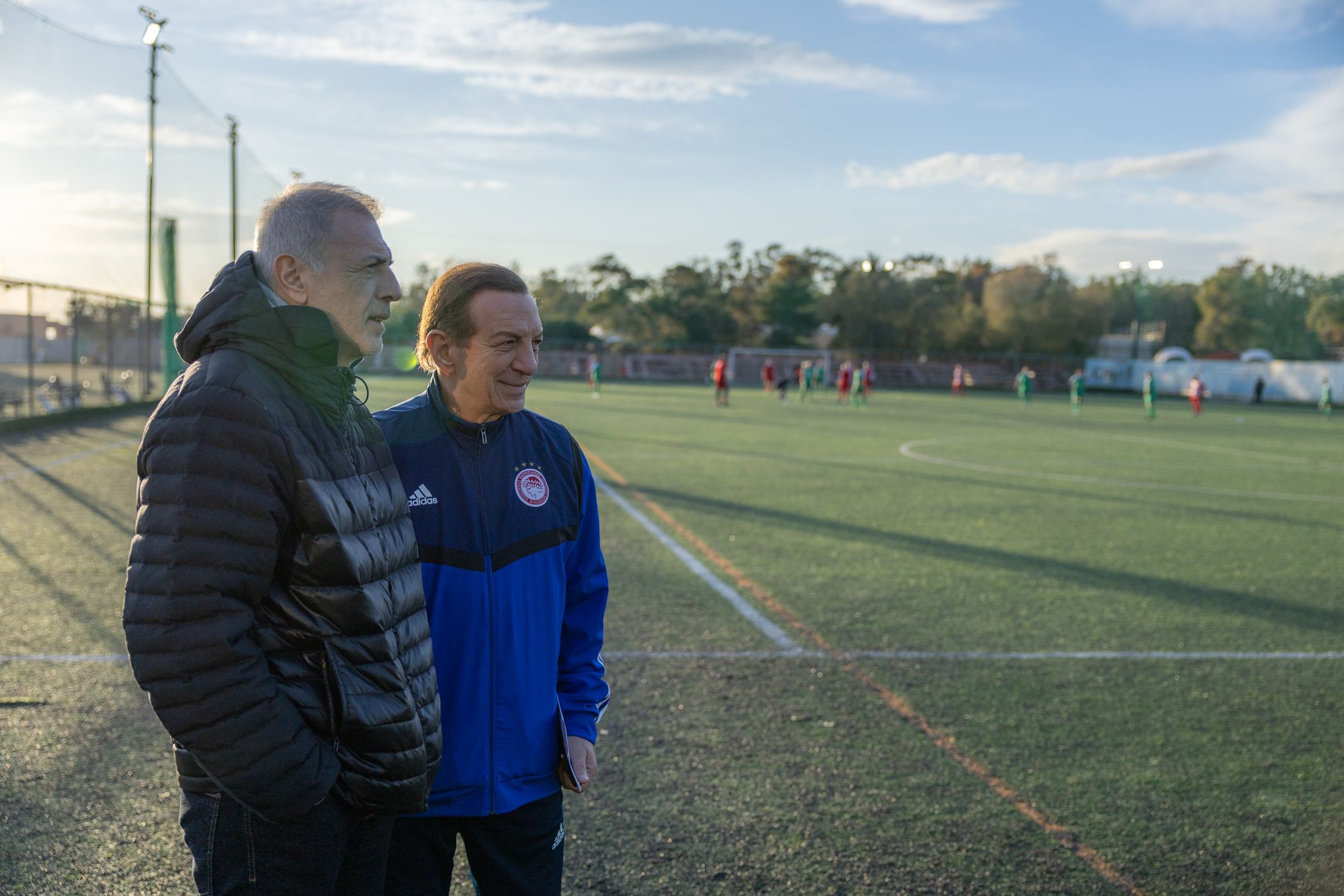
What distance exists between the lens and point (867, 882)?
3314 millimetres

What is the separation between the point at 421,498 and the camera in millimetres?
2275

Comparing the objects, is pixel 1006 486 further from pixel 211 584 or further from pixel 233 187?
pixel 233 187

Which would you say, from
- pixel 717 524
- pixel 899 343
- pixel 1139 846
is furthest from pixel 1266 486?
pixel 899 343

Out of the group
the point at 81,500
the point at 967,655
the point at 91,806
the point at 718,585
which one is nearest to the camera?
the point at 91,806

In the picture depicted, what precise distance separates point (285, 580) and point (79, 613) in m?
5.63

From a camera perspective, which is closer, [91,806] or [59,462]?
[91,806]

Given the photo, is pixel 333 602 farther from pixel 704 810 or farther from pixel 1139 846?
pixel 1139 846

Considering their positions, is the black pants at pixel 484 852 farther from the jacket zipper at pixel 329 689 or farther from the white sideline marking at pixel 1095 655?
the white sideline marking at pixel 1095 655

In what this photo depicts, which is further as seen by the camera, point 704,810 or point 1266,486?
point 1266,486

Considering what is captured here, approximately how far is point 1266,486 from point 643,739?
44.6 ft

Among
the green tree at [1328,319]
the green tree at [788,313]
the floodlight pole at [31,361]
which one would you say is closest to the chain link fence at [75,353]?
the floodlight pole at [31,361]

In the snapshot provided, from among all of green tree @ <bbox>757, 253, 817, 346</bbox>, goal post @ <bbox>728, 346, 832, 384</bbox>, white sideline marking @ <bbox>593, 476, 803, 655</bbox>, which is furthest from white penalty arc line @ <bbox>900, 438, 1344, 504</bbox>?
green tree @ <bbox>757, 253, 817, 346</bbox>

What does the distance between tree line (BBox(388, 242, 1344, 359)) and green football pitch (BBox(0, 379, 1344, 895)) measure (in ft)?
203

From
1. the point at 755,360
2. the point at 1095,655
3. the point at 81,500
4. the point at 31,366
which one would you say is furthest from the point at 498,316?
the point at 755,360
